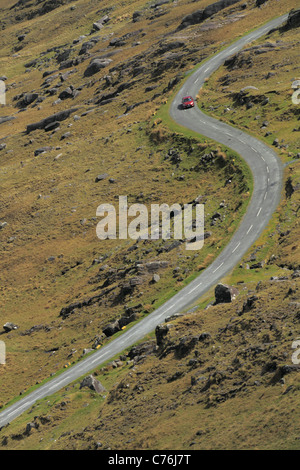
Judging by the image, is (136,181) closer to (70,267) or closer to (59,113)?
(70,267)

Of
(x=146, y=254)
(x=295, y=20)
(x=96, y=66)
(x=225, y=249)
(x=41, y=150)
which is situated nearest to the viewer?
(x=225, y=249)

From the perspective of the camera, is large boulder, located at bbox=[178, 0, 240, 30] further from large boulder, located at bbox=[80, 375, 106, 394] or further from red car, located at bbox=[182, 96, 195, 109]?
large boulder, located at bbox=[80, 375, 106, 394]

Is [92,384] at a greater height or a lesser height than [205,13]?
lesser

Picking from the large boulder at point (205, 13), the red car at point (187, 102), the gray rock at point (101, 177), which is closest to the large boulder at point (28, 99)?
the large boulder at point (205, 13)

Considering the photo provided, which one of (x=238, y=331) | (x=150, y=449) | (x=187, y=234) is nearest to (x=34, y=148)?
(x=187, y=234)

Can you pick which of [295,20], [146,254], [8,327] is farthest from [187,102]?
[8,327]

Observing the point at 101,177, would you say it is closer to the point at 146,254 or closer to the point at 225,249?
the point at 146,254
